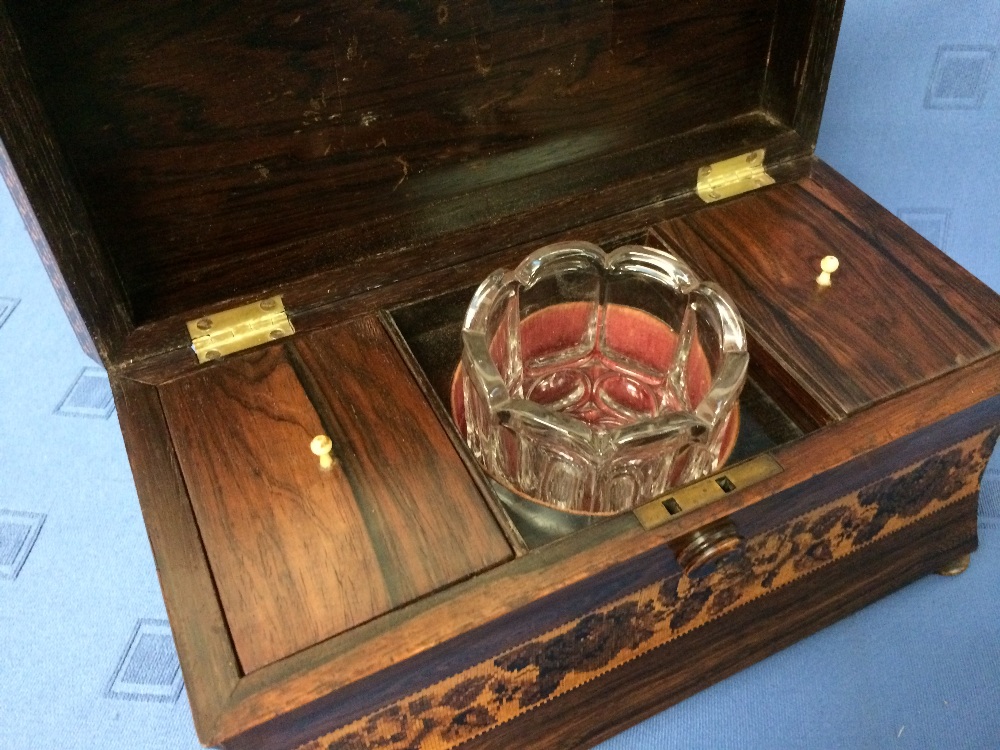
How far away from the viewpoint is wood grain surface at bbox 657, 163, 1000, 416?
0.76 meters

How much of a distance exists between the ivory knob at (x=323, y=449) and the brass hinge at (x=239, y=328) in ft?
0.48

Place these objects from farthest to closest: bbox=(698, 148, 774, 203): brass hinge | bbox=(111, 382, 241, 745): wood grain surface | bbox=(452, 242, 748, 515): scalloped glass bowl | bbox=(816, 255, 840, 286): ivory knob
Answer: bbox=(698, 148, 774, 203): brass hinge
bbox=(816, 255, 840, 286): ivory knob
bbox=(452, 242, 748, 515): scalloped glass bowl
bbox=(111, 382, 241, 745): wood grain surface

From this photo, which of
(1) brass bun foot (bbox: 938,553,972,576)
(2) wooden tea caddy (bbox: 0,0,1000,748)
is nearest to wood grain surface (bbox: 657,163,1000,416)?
(2) wooden tea caddy (bbox: 0,0,1000,748)

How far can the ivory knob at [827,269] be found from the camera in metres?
0.82

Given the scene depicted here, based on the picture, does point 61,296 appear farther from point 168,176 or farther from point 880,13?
point 880,13

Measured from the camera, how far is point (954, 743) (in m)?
0.92

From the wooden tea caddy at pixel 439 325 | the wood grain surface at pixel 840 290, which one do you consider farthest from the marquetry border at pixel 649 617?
the wood grain surface at pixel 840 290

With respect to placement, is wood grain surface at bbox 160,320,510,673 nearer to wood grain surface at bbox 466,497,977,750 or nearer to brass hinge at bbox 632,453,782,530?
brass hinge at bbox 632,453,782,530

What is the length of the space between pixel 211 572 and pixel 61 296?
0.27 meters

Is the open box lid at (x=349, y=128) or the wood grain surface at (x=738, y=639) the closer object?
the open box lid at (x=349, y=128)

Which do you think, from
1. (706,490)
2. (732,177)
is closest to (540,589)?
(706,490)

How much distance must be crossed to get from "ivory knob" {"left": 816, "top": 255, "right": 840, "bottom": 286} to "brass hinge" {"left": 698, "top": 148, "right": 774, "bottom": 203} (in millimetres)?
143

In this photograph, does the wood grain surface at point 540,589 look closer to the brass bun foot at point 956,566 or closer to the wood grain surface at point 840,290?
the wood grain surface at point 840,290

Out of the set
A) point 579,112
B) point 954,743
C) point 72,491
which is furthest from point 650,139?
point 72,491
